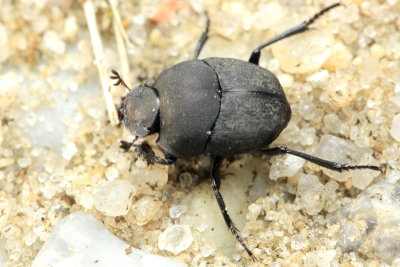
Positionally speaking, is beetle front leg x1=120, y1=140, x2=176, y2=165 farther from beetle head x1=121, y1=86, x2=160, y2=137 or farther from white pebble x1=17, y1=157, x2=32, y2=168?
white pebble x1=17, y1=157, x2=32, y2=168

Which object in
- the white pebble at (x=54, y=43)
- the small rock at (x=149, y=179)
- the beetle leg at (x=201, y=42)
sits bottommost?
the small rock at (x=149, y=179)

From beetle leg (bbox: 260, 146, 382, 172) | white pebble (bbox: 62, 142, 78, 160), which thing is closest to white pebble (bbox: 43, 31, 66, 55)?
white pebble (bbox: 62, 142, 78, 160)

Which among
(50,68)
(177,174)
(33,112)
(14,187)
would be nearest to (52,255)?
(14,187)

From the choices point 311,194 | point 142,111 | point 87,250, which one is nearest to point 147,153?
point 142,111

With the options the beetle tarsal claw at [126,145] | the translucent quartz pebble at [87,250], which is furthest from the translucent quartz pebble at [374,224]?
the beetle tarsal claw at [126,145]

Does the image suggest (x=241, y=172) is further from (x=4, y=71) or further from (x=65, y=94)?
(x=4, y=71)

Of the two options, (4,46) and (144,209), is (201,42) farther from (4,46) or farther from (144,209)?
(4,46)

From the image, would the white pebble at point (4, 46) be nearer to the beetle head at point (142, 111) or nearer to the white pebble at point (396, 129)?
the beetle head at point (142, 111)
